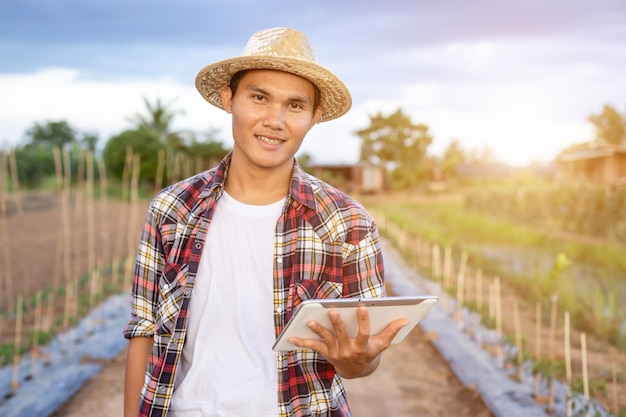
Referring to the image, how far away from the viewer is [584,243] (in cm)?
1104

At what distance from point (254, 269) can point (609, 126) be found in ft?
103

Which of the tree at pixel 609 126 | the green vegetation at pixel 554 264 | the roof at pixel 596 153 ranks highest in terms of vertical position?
the tree at pixel 609 126

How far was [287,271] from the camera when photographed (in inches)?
55.5

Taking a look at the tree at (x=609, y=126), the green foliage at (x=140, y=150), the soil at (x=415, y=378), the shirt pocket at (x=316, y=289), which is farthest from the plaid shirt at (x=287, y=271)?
the tree at (x=609, y=126)

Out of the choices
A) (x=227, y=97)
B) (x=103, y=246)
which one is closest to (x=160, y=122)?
(x=103, y=246)

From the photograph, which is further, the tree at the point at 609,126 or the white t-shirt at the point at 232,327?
the tree at the point at 609,126

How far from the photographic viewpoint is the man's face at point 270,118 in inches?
57.6

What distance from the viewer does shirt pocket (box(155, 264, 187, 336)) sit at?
1.40m

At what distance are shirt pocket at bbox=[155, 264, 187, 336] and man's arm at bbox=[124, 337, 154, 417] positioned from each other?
0.09 m

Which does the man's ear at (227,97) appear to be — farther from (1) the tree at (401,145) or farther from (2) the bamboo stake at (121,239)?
(1) the tree at (401,145)

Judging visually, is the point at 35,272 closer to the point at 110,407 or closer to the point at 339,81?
the point at 110,407

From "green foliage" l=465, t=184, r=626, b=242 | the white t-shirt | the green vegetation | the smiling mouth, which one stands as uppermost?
the smiling mouth

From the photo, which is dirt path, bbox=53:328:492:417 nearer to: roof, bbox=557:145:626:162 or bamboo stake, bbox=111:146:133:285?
bamboo stake, bbox=111:146:133:285

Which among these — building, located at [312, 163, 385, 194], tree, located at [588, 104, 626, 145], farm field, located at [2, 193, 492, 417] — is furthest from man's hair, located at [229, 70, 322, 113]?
tree, located at [588, 104, 626, 145]
